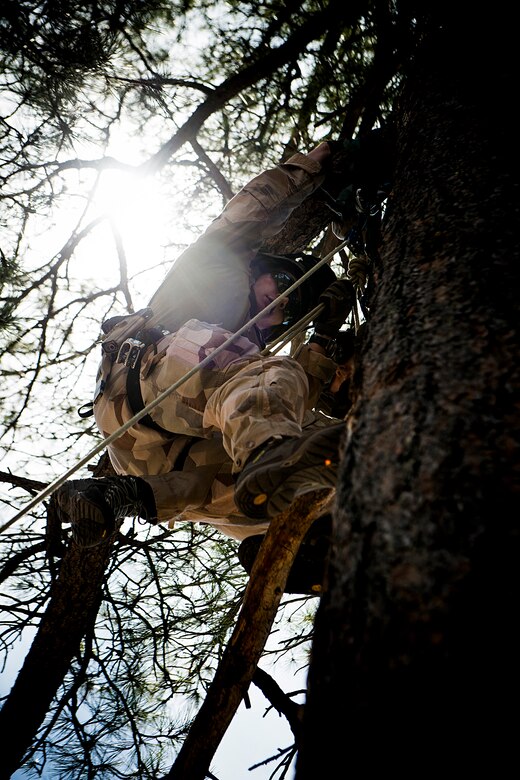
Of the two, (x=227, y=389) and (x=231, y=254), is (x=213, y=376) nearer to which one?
(x=227, y=389)

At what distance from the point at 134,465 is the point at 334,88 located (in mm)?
2476

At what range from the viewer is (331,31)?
2.36m

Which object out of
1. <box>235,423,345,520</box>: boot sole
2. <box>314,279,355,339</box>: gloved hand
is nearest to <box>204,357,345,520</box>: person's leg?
<box>235,423,345,520</box>: boot sole

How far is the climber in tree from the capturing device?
3.32 ft

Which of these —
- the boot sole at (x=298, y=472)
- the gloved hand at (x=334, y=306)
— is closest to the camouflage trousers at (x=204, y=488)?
the gloved hand at (x=334, y=306)

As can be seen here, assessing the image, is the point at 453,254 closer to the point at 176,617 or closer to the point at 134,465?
the point at 134,465

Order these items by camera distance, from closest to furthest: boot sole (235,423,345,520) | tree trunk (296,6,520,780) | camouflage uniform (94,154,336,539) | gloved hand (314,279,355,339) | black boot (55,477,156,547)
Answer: tree trunk (296,6,520,780), boot sole (235,423,345,520), camouflage uniform (94,154,336,539), black boot (55,477,156,547), gloved hand (314,279,355,339)

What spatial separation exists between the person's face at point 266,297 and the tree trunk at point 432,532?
151 centimetres

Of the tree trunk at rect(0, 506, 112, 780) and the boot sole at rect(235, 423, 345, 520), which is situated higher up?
the boot sole at rect(235, 423, 345, 520)

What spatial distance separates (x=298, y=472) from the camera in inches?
34.5

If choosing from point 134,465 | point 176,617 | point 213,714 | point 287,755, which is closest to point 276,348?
point 134,465

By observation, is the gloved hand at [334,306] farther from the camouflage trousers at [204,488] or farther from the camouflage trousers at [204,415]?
the camouflage trousers at [204,415]

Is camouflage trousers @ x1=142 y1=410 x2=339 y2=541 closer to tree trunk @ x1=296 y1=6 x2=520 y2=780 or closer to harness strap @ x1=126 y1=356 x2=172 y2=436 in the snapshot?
harness strap @ x1=126 y1=356 x2=172 y2=436

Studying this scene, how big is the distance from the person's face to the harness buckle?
2.41ft
